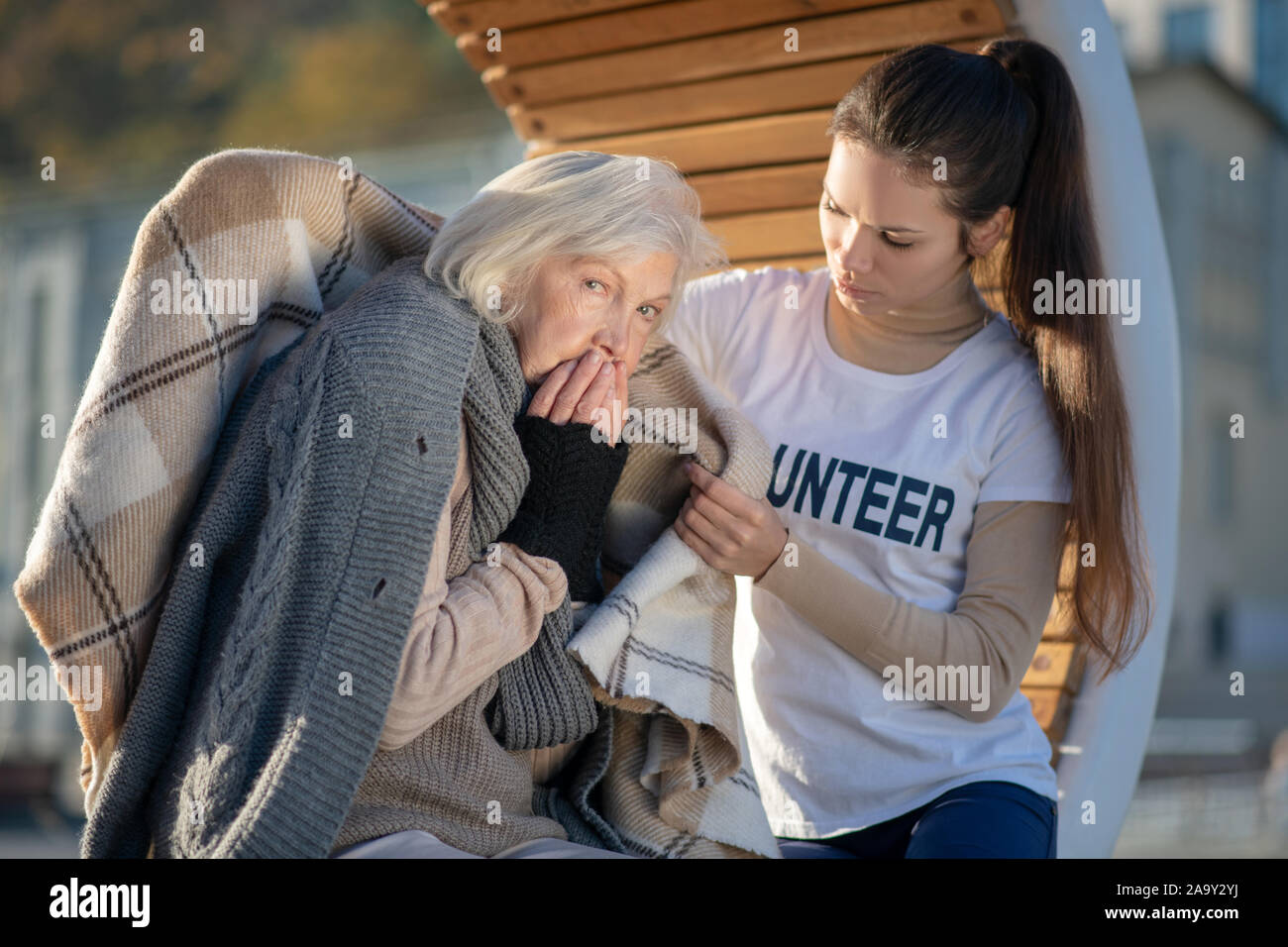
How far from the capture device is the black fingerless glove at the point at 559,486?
1.89 m

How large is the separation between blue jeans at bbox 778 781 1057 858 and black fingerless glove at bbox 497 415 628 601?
69 centimetres

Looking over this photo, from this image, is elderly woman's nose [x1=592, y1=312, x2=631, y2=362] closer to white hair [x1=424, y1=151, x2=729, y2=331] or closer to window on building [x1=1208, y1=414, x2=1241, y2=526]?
white hair [x1=424, y1=151, x2=729, y2=331]

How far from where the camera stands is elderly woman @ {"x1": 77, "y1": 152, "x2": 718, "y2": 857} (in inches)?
64.8

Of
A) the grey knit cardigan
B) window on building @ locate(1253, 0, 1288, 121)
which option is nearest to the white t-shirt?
the grey knit cardigan

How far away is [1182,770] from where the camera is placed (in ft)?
36.7

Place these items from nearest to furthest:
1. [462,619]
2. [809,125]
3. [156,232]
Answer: [462,619] < [156,232] < [809,125]

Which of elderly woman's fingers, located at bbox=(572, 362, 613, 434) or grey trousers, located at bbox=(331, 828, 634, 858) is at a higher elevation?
elderly woman's fingers, located at bbox=(572, 362, 613, 434)

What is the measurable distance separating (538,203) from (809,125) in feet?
5.02

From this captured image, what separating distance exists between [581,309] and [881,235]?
628mm

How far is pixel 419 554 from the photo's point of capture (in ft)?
5.51

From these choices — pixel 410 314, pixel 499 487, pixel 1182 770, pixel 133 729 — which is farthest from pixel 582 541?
pixel 1182 770

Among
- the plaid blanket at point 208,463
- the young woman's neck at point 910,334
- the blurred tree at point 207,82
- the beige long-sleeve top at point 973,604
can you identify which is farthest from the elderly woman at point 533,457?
the blurred tree at point 207,82

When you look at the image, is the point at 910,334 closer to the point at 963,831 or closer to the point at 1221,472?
the point at 963,831
